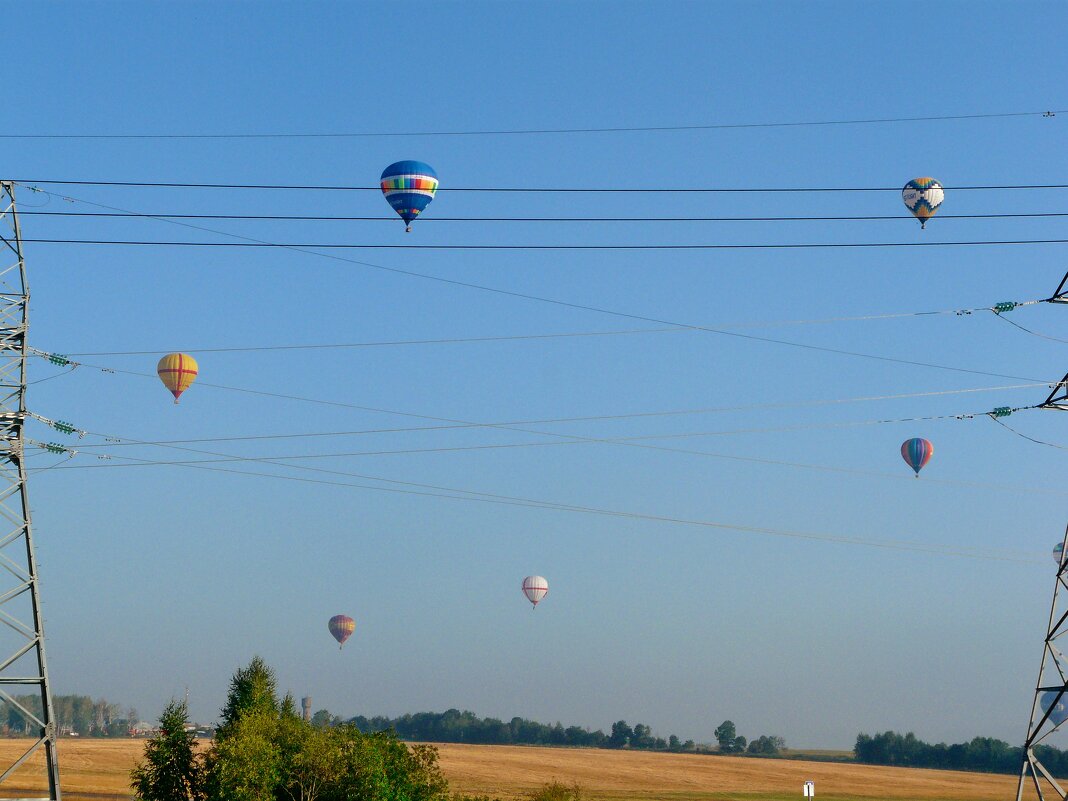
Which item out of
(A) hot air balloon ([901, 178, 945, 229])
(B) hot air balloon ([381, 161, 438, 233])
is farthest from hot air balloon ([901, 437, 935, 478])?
(B) hot air balloon ([381, 161, 438, 233])

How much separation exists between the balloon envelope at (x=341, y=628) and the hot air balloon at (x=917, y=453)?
61802 mm

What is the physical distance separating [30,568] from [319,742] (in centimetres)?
2432

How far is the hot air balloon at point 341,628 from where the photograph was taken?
422ft

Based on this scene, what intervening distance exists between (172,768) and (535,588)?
6640 centimetres

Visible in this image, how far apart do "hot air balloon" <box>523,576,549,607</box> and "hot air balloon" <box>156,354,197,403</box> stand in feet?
193

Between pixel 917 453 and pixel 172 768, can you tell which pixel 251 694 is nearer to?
pixel 172 768

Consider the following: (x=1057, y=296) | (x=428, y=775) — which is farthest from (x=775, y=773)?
(x=1057, y=296)

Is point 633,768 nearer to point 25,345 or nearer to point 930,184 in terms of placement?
point 930,184

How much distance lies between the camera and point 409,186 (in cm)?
6494

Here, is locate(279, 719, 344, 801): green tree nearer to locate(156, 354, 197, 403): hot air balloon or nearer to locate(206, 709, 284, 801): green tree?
locate(206, 709, 284, 801): green tree

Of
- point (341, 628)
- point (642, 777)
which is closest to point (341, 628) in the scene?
point (341, 628)

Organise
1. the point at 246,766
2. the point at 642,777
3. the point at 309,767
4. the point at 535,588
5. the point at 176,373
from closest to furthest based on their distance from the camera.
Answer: the point at 246,766 < the point at 309,767 < the point at 176,373 < the point at 535,588 < the point at 642,777

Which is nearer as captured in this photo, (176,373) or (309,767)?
(309,767)

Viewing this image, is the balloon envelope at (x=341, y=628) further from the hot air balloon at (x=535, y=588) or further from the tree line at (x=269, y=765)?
the tree line at (x=269, y=765)
